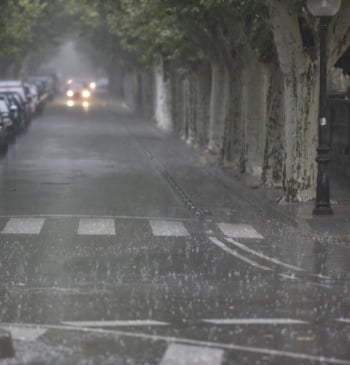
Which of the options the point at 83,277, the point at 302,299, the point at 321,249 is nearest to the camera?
the point at 302,299

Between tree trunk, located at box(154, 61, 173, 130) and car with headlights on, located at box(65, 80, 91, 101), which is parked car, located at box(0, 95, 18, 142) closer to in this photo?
tree trunk, located at box(154, 61, 173, 130)

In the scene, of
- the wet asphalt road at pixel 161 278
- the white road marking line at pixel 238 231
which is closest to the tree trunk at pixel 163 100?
the wet asphalt road at pixel 161 278

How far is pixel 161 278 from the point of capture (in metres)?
12.2

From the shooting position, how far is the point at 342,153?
2678 cm

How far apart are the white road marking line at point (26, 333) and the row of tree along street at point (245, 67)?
11.1 metres

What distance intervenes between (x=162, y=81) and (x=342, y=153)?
27061 mm

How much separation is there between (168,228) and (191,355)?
858 cm

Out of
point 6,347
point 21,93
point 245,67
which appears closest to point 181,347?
point 6,347

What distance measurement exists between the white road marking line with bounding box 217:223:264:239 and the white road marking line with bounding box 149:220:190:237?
0.62m

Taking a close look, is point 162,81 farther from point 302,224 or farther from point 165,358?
point 165,358

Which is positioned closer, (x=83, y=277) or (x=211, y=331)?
(x=211, y=331)

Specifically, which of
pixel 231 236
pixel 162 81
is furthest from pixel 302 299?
pixel 162 81

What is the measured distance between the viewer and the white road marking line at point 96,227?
1639 centimetres

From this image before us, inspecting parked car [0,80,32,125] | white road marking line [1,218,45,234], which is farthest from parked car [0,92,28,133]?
white road marking line [1,218,45,234]
